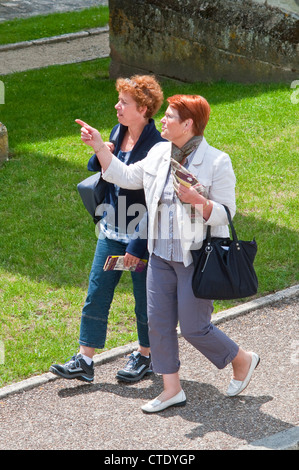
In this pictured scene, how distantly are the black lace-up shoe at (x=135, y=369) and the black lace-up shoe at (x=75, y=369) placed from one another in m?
0.22

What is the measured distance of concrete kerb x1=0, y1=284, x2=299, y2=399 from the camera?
17.0 ft

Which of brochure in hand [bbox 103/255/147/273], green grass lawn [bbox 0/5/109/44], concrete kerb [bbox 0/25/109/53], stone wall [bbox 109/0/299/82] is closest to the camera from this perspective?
brochure in hand [bbox 103/255/147/273]

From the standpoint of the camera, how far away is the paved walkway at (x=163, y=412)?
14.9 ft

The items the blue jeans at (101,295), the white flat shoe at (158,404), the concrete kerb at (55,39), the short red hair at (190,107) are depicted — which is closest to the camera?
the short red hair at (190,107)

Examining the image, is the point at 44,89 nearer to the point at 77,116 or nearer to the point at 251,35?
the point at 77,116

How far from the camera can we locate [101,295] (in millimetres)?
5141

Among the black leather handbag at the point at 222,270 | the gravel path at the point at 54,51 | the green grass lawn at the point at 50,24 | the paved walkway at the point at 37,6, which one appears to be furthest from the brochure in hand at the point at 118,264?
the paved walkway at the point at 37,6

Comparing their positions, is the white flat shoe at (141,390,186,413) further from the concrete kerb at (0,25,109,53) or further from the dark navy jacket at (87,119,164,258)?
the concrete kerb at (0,25,109,53)

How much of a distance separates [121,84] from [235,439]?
7.34 ft

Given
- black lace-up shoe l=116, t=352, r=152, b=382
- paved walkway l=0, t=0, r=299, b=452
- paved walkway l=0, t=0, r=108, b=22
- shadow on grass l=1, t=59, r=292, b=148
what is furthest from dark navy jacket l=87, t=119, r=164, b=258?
paved walkway l=0, t=0, r=108, b=22

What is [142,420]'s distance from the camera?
4.77m

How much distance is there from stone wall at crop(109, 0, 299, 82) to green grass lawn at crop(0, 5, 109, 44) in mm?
3937

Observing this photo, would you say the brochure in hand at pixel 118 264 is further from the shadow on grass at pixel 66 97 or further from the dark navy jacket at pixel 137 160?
the shadow on grass at pixel 66 97
